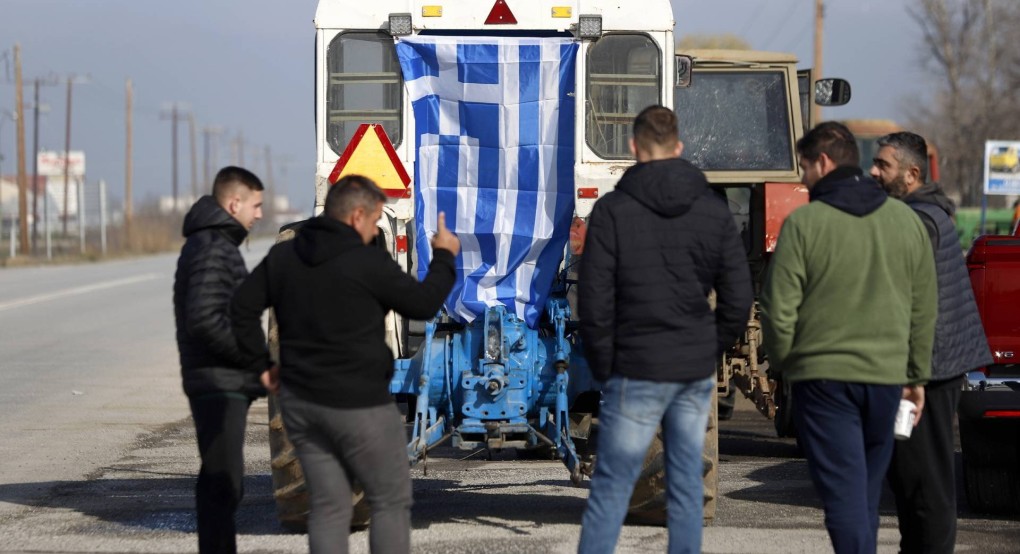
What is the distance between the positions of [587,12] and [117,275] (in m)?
36.4

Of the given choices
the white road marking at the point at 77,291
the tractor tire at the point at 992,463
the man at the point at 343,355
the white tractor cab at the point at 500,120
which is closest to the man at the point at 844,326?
the man at the point at 343,355

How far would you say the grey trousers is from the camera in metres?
5.66

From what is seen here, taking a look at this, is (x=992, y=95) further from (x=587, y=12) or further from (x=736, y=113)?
(x=587, y=12)

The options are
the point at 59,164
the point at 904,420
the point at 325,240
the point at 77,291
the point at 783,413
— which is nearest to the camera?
the point at 325,240

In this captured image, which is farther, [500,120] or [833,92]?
[833,92]

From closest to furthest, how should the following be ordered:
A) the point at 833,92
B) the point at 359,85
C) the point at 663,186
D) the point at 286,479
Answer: the point at 663,186
the point at 286,479
the point at 359,85
the point at 833,92

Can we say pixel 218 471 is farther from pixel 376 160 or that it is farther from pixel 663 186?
pixel 376 160

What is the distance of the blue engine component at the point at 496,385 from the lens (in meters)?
7.77

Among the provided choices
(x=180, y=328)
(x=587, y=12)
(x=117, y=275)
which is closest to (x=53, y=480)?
(x=180, y=328)

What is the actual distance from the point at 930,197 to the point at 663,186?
1487 mm

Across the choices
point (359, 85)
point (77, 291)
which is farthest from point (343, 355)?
point (77, 291)

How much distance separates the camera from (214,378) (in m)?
6.49

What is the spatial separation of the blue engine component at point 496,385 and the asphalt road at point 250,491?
519 mm

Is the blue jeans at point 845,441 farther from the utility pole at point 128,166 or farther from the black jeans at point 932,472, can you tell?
the utility pole at point 128,166
